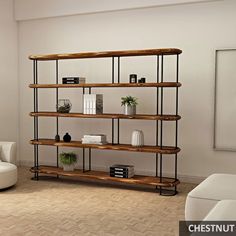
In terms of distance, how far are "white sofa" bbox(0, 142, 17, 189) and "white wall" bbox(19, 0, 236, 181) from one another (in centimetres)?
116

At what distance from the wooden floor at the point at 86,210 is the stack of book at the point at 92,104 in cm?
105

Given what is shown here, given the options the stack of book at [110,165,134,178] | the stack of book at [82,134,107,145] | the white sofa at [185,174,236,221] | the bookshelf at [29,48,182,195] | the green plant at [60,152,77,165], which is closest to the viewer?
the white sofa at [185,174,236,221]

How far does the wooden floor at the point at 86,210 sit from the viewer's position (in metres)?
3.83

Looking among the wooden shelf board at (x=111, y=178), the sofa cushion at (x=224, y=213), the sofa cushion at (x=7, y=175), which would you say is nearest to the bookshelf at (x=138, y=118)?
the wooden shelf board at (x=111, y=178)

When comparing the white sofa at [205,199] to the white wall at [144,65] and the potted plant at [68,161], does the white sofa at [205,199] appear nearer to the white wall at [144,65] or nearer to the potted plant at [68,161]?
the white wall at [144,65]

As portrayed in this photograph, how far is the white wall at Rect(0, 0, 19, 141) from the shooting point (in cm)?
679

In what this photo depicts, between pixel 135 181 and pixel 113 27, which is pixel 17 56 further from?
pixel 135 181

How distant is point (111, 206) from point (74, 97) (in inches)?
97.9

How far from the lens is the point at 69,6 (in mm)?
6465

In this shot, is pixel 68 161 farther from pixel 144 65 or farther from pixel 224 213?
pixel 224 213

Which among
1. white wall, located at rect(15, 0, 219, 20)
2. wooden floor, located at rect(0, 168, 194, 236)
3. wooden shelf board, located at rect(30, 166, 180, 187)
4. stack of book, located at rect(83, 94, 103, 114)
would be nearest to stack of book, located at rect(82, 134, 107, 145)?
stack of book, located at rect(83, 94, 103, 114)

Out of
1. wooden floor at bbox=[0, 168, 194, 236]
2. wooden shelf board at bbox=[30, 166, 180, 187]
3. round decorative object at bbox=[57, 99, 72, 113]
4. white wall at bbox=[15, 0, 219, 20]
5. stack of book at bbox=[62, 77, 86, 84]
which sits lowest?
wooden floor at bbox=[0, 168, 194, 236]

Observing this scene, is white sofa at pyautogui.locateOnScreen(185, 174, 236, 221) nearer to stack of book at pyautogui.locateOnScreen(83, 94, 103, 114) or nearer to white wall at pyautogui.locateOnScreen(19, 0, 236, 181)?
white wall at pyautogui.locateOnScreen(19, 0, 236, 181)

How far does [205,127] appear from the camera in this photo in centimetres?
571
